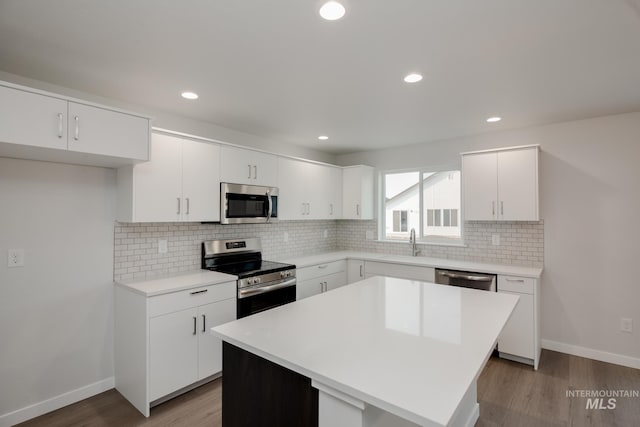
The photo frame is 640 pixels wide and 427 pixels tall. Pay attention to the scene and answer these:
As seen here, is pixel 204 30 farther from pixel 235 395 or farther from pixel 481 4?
pixel 235 395

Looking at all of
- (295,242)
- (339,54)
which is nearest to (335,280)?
(295,242)

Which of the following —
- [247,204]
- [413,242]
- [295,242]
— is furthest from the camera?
[295,242]

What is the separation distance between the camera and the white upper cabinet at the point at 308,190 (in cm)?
389

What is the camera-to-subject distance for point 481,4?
151cm

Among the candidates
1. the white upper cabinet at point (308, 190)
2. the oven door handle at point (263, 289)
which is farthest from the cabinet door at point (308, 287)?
the white upper cabinet at point (308, 190)

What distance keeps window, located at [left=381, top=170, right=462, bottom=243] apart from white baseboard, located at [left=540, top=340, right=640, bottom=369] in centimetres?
147

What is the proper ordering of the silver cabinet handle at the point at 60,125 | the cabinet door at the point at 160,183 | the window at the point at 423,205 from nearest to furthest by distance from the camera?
the silver cabinet handle at the point at 60,125 → the cabinet door at the point at 160,183 → the window at the point at 423,205

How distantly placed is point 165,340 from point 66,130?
163 centimetres

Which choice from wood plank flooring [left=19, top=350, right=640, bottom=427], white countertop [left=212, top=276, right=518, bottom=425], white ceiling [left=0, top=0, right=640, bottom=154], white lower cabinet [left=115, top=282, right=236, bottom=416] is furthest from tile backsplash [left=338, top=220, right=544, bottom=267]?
white lower cabinet [left=115, top=282, right=236, bottom=416]

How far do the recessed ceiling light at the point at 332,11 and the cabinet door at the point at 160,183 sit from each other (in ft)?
5.94

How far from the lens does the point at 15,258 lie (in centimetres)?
230

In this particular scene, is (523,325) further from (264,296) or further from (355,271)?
(264,296)

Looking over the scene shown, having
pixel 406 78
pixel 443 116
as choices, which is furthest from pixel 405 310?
pixel 443 116

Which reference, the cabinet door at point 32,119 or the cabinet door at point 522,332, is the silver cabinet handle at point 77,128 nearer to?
the cabinet door at point 32,119
